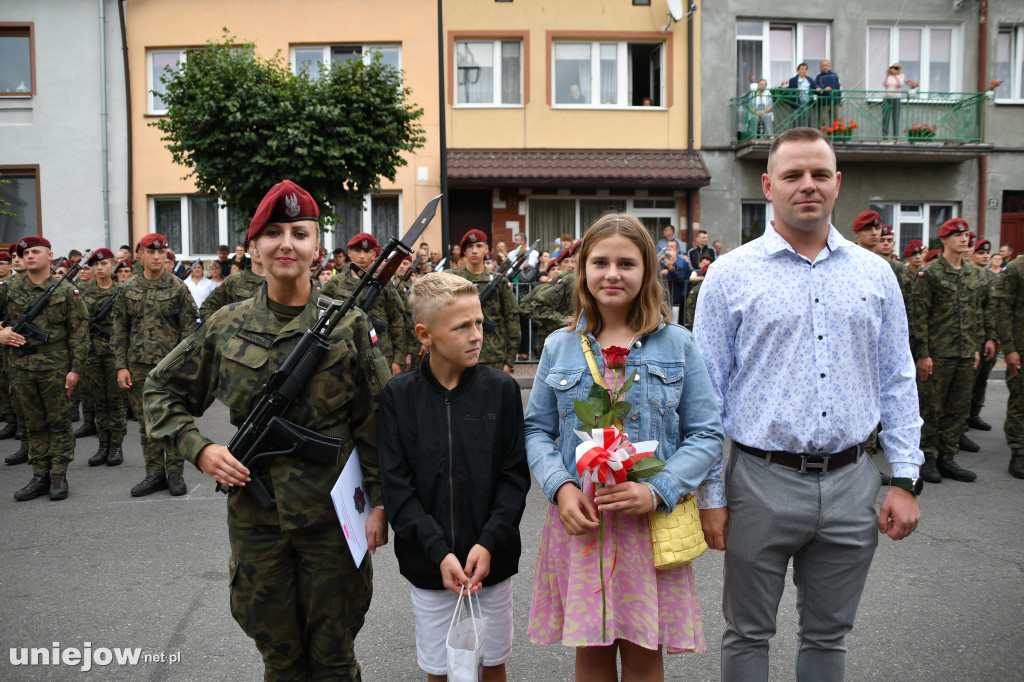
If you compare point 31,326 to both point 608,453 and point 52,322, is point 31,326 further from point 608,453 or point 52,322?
point 608,453

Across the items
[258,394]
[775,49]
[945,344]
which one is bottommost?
[945,344]

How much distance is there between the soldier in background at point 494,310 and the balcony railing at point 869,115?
38.4 feet

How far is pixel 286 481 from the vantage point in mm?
2516

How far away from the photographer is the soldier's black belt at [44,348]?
21.5 feet

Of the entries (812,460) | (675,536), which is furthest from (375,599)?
(812,460)

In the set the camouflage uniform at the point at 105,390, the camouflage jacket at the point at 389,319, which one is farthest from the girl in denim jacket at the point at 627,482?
the camouflage uniform at the point at 105,390

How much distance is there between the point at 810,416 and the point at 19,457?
8.24 m

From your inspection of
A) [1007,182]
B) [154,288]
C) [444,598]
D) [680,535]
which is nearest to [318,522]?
[444,598]

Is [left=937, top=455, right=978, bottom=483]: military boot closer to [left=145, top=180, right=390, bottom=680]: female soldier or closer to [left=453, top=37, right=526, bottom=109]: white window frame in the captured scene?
[left=145, top=180, right=390, bottom=680]: female soldier

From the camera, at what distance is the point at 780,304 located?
2.46 metres

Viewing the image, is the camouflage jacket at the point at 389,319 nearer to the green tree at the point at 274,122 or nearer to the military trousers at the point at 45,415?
the military trousers at the point at 45,415

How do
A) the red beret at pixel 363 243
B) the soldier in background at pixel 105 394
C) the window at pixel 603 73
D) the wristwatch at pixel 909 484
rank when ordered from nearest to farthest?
the wristwatch at pixel 909 484 < the soldier in background at pixel 105 394 < the red beret at pixel 363 243 < the window at pixel 603 73

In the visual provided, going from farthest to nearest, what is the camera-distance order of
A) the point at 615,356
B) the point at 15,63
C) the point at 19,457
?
the point at 15,63
the point at 19,457
the point at 615,356

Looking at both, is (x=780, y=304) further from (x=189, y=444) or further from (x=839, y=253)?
(x=189, y=444)
